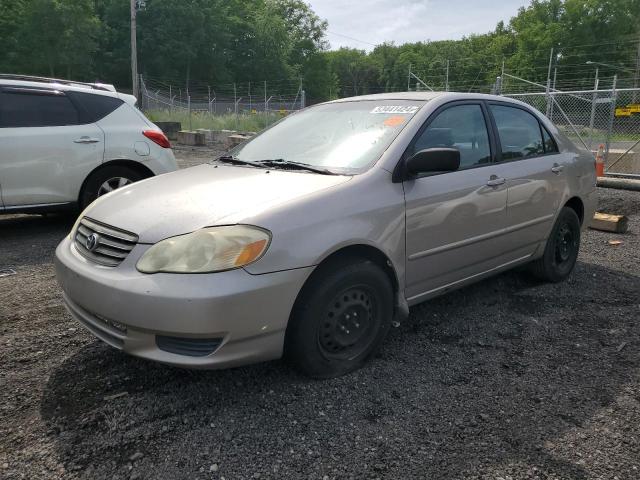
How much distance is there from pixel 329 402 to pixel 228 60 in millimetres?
76765

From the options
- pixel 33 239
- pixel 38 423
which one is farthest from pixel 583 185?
pixel 33 239

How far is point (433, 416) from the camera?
259cm

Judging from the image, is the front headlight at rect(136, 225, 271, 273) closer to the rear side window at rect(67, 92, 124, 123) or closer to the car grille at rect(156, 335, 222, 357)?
the car grille at rect(156, 335, 222, 357)

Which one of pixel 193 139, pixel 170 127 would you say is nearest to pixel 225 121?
pixel 170 127

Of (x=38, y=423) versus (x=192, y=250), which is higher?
(x=192, y=250)

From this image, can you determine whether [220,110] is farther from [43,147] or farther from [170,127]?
[43,147]

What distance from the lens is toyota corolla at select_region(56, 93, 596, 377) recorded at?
2439 mm

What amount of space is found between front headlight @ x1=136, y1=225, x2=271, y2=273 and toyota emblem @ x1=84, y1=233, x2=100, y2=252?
0.41m

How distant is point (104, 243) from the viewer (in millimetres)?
2742

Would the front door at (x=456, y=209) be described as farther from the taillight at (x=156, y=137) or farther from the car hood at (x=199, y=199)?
the taillight at (x=156, y=137)

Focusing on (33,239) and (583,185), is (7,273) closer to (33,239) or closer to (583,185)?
(33,239)

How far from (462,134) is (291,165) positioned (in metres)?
Answer: 1.25

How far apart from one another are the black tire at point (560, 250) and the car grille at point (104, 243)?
10.9ft

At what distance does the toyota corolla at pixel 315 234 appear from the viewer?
2.44 metres
